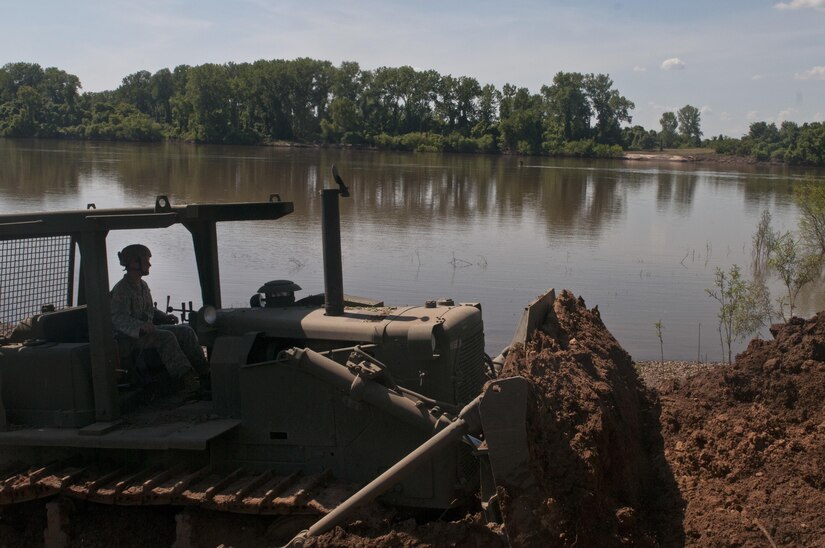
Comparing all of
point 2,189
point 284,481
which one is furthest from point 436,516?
Answer: point 2,189

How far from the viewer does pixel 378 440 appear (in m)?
6.14

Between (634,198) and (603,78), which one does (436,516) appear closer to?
(634,198)

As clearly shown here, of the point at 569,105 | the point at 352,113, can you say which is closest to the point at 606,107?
the point at 569,105

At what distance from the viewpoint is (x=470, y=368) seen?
6.65 metres

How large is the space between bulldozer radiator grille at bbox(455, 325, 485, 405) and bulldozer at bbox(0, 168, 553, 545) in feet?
0.05

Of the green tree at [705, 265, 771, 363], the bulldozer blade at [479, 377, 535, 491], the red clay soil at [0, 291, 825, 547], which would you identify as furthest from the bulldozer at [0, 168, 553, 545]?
the green tree at [705, 265, 771, 363]

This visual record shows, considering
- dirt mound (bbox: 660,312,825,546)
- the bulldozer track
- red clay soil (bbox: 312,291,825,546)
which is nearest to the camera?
red clay soil (bbox: 312,291,825,546)

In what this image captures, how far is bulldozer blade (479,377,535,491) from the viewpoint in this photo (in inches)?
197

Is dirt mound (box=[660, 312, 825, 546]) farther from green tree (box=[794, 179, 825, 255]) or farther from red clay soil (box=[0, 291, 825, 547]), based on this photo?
green tree (box=[794, 179, 825, 255])

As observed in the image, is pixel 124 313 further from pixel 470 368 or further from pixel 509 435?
pixel 509 435

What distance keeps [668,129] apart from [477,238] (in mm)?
118203

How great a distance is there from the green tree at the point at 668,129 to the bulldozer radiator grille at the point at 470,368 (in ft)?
397

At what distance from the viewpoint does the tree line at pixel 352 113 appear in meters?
91.8

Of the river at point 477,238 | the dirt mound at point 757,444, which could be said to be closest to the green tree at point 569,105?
the river at point 477,238
